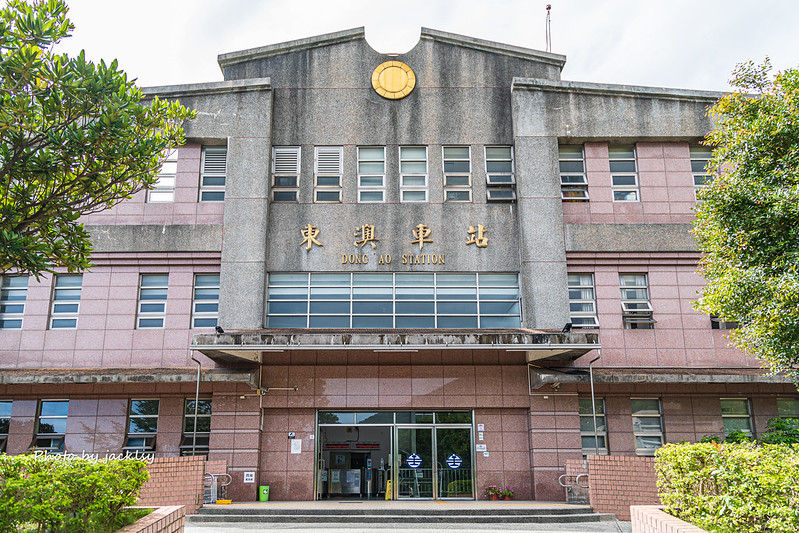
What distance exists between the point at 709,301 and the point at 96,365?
42.9 ft

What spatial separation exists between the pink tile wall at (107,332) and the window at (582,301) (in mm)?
8501

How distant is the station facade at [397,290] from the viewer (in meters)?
15.9

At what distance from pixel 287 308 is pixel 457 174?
5.28 m

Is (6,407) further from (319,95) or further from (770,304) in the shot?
(770,304)

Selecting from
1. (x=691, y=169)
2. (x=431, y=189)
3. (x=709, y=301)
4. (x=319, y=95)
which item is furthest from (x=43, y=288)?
(x=691, y=169)

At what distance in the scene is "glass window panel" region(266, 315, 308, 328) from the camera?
16.5m

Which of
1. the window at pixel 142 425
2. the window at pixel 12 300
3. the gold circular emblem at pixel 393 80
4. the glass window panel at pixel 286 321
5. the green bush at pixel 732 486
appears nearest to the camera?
the green bush at pixel 732 486

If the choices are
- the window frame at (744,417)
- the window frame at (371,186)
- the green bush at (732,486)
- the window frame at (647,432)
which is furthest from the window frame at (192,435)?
the window frame at (744,417)

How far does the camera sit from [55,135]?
27.0ft

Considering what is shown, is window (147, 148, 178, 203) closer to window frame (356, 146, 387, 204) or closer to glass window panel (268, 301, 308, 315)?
glass window panel (268, 301, 308, 315)

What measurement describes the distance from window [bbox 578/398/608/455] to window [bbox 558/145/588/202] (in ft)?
16.2

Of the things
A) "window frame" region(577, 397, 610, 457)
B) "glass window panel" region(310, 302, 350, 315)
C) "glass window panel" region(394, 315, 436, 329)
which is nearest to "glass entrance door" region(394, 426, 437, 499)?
"glass window panel" region(394, 315, 436, 329)

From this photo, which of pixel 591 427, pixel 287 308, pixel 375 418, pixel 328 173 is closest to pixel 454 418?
pixel 375 418

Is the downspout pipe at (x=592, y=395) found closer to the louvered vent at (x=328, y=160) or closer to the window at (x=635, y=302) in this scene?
the window at (x=635, y=302)
